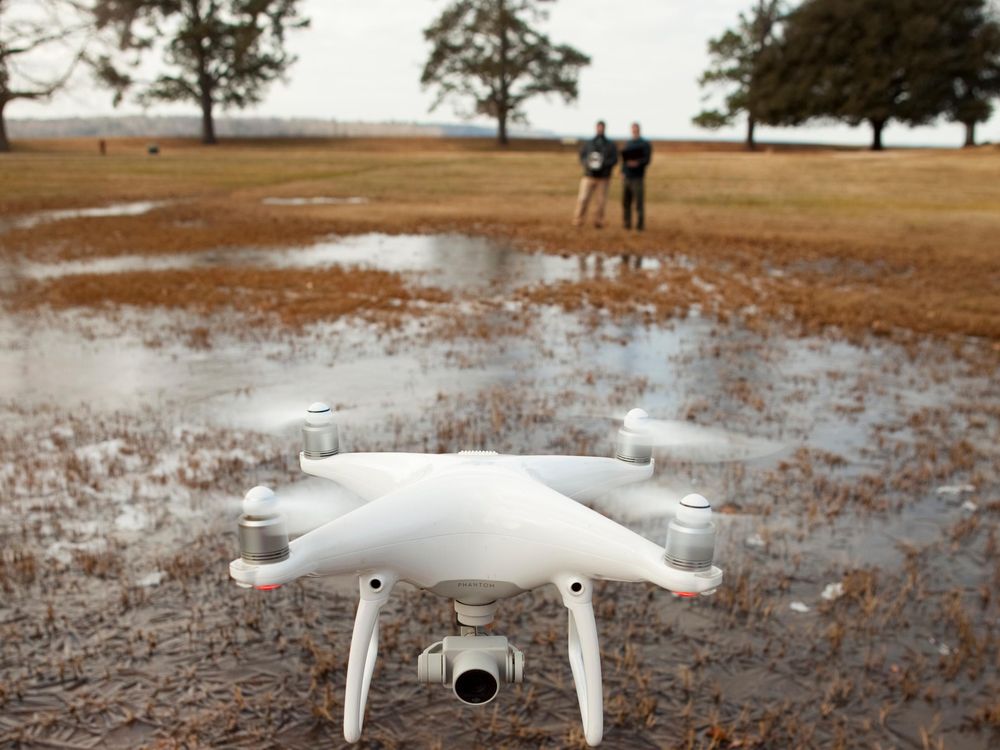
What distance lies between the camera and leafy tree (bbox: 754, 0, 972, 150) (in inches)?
2264

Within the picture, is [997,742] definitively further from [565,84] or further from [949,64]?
[565,84]

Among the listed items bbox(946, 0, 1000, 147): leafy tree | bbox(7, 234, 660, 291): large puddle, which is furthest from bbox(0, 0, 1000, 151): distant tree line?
bbox(7, 234, 660, 291): large puddle

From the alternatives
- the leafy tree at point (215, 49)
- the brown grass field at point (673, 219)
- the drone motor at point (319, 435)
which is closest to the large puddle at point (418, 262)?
the brown grass field at point (673, 219)

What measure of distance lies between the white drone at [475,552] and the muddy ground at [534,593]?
0.33m

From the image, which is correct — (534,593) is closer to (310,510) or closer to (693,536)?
(310,510)

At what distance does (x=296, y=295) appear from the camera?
13266mm

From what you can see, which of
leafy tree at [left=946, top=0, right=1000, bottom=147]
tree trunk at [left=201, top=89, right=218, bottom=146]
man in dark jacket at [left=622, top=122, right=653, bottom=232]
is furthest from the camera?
tree trunk at [left=201, top=89, right=218, bottom=146]

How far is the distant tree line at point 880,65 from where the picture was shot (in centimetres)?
5712

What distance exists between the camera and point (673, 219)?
79.6 feet

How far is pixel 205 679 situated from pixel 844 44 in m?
67.6

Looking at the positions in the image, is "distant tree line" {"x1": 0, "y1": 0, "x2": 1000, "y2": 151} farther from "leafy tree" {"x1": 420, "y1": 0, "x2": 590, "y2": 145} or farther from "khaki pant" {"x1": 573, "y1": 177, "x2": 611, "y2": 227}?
"khaki pant" {"x1": 573, "y1": 177, "x2": 611, "y2": 227}

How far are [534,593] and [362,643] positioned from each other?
314 cm

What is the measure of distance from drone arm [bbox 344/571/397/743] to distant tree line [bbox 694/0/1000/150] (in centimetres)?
6548

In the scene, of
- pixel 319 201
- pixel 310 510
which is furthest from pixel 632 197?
pixel 310 510
